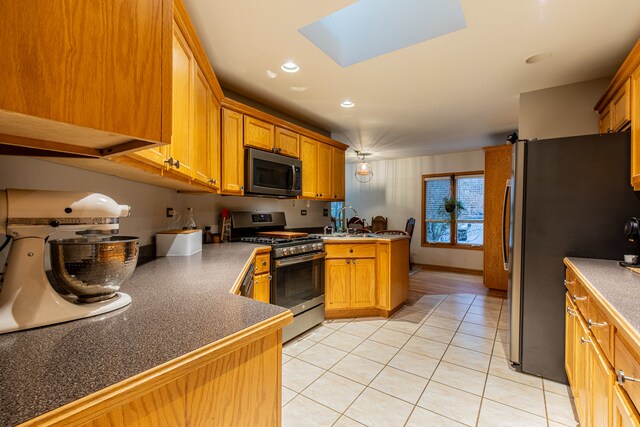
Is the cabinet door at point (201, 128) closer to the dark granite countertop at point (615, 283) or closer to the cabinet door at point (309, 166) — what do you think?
the cabinet door at point (309, 166)

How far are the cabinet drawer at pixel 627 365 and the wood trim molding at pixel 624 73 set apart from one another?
1.71m

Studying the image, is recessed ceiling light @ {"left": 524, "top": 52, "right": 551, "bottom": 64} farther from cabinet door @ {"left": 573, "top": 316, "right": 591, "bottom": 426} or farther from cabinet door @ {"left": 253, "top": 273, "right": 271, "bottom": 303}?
cabinet door @ {"left": 253, "top": 273, "right": 271, "bottom": 303}

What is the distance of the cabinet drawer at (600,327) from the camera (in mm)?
1112

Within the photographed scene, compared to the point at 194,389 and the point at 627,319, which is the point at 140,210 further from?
the point at 627,319

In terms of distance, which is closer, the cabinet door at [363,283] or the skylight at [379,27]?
the skylight at [379,27]

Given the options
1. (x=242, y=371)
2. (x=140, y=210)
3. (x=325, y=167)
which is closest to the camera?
(x=242, y=371)

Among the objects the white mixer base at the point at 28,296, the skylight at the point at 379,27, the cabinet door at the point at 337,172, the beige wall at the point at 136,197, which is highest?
the skylight at the point at 379,27

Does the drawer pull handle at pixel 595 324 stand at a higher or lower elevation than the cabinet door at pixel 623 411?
higher

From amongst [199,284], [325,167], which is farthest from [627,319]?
[325,167]

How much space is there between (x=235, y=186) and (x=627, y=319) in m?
2.64

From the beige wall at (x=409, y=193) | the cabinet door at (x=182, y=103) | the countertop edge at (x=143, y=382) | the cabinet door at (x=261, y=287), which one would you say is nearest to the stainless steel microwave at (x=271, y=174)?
the cabinet door at (x=261, y=287)

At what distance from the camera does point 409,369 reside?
2254mm

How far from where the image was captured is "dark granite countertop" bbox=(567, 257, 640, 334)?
1.01 m

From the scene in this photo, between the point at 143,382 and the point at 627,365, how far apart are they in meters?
1.34
